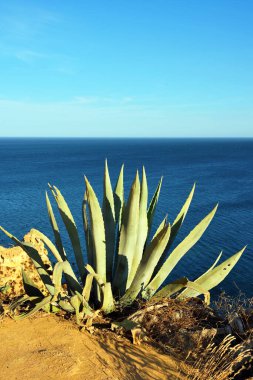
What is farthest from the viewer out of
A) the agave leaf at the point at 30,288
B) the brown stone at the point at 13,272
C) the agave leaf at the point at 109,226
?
the brown stone at the point at 13,272

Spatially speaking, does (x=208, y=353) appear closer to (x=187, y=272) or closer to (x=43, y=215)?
(x=187, y=272)

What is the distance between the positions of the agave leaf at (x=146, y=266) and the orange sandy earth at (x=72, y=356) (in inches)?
23.3

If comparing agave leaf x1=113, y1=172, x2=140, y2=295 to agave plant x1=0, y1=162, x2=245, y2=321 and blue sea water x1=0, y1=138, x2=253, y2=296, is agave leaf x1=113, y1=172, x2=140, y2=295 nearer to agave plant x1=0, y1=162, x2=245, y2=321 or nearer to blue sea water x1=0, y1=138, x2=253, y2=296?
agave plant x1=0, y1=162, x2=245, y2=321

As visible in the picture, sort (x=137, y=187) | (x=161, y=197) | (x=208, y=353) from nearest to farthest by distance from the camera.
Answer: (x=208, y=353), (x=137, y=187), (x=161, y=197)

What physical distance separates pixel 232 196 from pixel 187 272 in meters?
22.0

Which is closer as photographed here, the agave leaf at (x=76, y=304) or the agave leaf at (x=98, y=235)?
the agave leaf at (x=76, y=304)

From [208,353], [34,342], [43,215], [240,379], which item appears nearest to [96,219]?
A: [34,342]

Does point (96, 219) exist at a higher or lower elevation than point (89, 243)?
higher

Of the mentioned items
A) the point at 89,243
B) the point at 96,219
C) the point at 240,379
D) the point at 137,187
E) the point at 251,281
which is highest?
the point at 137,187

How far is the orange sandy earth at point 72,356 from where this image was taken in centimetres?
288

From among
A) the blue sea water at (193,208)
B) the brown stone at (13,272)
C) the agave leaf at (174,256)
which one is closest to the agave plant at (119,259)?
the agave leaf at (174,256)

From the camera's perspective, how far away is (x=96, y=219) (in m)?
3.82

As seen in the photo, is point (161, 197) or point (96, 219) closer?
Result: point (96, 219)

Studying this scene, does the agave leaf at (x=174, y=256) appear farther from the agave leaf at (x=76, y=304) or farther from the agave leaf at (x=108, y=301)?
the agave leaf at (x=76, y=304)
